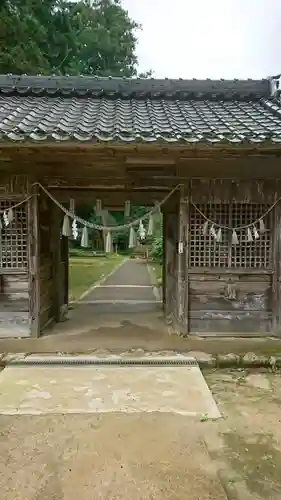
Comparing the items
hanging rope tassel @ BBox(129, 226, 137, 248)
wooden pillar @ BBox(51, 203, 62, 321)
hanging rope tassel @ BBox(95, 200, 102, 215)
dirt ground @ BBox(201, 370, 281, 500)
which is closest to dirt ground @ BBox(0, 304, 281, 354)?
wooden pillar @ BBox(51, 203, 62, 321)

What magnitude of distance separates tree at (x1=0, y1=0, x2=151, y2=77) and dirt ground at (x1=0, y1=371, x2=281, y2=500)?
12.6 m

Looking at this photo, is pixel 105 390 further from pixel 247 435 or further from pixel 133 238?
pixel 133 238

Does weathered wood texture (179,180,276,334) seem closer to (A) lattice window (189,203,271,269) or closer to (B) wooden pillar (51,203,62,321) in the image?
(A) lattice window (189,203,271,269)

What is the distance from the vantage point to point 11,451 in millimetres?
3334

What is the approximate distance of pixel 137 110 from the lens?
23.5 ft

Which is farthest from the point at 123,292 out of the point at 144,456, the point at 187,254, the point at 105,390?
the point at 144,456

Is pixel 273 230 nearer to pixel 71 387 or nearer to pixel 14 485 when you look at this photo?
pixel 71 387

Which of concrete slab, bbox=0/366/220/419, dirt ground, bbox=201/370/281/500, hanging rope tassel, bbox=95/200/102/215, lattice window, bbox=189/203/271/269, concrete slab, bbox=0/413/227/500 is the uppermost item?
hanging rope tassel, bbox=95/200/102/215

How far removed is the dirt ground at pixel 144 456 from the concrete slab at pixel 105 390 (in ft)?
0.61

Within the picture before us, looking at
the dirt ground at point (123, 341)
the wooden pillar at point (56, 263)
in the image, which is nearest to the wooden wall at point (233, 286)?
the dirt ground at point (123, 341)

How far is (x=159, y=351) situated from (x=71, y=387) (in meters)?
1.59

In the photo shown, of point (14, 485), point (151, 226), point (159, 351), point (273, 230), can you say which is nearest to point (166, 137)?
point (151, 226)

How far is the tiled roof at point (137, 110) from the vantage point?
5.44 meters

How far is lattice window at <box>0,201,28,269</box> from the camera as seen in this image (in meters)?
6.48
